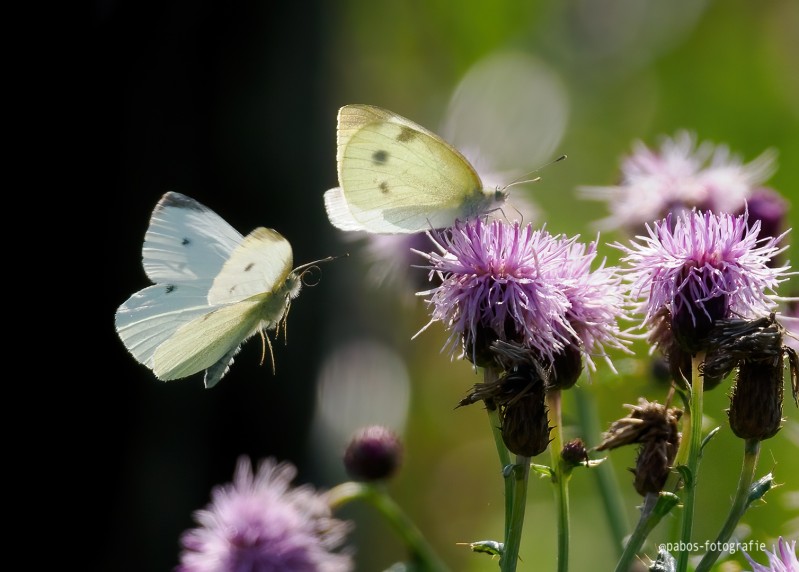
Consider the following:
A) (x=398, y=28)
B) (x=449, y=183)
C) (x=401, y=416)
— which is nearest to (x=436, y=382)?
(x=401, y=416)

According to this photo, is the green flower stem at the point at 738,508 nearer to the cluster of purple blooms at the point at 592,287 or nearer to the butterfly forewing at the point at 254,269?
the cluster of purple blooms at the point at 592,287

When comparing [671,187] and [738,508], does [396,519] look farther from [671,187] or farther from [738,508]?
[671,187]

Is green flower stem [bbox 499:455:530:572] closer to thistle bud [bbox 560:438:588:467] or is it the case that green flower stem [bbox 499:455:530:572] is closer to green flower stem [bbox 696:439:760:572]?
thistle bud [bbox 560:438:588:467]

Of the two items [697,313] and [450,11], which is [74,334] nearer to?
[697,313]

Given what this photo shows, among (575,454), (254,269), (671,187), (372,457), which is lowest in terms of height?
(575,454)

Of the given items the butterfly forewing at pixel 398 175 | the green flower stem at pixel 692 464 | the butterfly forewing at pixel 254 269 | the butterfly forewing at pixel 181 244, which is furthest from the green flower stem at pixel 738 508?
the butterfly forewing at pixel 181 244

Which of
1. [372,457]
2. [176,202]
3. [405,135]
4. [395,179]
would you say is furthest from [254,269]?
[372,457]

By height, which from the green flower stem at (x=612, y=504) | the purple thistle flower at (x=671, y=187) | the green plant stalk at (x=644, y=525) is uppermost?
the purple thistle flower at (x=671, y=187)

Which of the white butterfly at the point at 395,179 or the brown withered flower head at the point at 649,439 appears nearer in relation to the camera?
the brown withered flower head at the point at 649,439
